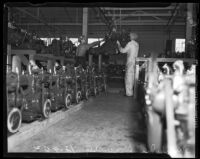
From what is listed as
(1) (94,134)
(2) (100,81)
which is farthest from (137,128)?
(2) (100,81)

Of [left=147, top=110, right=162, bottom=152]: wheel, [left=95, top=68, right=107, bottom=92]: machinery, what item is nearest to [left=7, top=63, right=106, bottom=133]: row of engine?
[left=147, top=110, right=162, bottom=152]: wheel

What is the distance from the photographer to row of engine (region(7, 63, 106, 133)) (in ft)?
8.16

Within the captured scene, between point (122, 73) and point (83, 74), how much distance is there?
3.51m

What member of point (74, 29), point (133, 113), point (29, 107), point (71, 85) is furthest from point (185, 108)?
point (74, 29)

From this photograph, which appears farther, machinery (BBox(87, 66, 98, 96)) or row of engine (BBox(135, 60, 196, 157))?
machinery (BBox(87, 66, 98, 96))

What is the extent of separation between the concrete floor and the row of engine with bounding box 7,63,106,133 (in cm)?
26

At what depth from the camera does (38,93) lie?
3.15m

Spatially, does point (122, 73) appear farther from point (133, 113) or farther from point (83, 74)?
point (133, 113)

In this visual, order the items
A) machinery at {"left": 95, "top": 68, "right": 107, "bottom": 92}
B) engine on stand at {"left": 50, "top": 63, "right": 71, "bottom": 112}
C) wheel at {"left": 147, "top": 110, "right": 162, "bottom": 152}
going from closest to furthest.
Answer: wheel at {"left": 147, "top": 110, "right": 162, "bottom": 152} → engine on stand at {"left": 50, "top": 63, "right": 71, "bottom": 112} → machinery at {"left": 95, "top": 68, "right": 107, "bottom": 92}

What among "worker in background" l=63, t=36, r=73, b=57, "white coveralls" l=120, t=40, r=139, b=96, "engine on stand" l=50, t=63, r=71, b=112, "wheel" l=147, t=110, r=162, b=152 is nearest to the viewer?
"wheel" l=147, t=110, r=162, b=152

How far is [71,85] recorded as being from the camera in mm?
4645

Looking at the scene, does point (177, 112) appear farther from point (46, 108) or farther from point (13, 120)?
point (46, 108)

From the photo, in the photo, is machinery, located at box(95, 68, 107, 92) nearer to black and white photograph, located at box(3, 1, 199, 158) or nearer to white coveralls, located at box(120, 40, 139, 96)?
black and white photograph, located at box(3, 1, 199, 158)

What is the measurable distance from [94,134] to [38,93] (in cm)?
90
